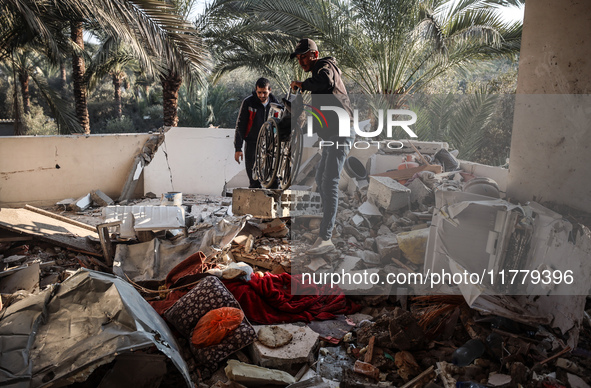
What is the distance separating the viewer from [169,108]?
11172 mm

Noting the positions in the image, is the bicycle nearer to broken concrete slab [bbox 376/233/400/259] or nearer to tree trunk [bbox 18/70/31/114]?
broken concrete slab [bbox 376/233/400/259]

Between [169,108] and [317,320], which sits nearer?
[317,320]

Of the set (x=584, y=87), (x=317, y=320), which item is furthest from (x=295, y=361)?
(x=584, y=87)

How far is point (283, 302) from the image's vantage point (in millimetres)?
4406

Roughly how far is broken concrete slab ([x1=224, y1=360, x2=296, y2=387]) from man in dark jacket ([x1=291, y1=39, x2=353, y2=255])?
2315mm

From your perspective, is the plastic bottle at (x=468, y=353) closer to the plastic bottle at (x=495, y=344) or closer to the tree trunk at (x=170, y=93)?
the plastic bottle at (x=495, y=344)

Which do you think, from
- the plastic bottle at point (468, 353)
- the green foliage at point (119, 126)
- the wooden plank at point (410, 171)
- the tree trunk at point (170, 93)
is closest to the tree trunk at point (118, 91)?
the green foliage at point (119, 126)

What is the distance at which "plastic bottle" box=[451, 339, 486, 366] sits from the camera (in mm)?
3309

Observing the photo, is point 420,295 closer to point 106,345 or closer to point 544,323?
point 544,323

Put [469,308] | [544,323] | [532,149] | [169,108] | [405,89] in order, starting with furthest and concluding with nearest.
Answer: [169,108] < [405,89] < [532,149] < [469,308] < [544,323]

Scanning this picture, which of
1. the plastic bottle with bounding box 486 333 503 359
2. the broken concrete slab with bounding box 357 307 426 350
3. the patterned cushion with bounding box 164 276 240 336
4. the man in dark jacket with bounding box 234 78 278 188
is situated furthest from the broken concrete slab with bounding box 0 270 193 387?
the man in dark jacket with bounding box 234 78 278 188

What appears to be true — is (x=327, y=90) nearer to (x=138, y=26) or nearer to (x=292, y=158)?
(x=292, y=158)

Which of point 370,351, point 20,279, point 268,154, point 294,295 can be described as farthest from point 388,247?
point 20,279

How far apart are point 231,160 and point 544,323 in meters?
7.20
